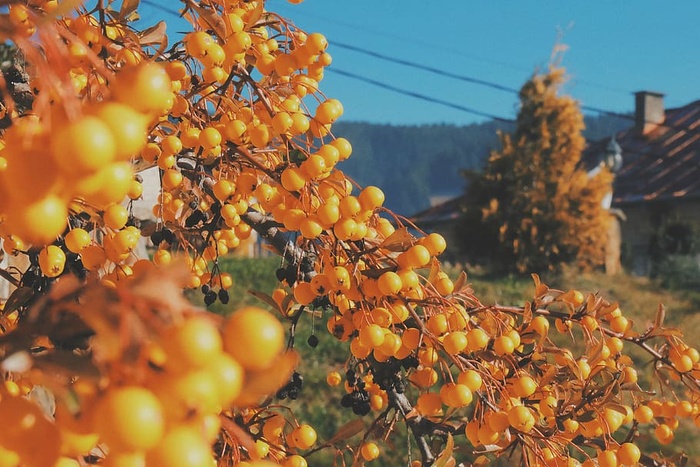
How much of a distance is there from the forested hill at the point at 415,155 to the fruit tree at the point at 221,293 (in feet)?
169

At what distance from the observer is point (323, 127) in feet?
5.35

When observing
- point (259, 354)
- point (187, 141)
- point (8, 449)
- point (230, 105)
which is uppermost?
point (230, 105)

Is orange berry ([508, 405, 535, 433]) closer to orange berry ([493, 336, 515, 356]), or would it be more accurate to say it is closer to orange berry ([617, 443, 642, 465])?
orange berry ([493, 336, 515, 356])

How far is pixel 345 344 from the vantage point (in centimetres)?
786

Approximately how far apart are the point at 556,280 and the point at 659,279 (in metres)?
2.06

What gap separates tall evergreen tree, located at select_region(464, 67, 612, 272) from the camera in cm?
1181

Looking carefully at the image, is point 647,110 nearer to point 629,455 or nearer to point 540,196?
point 540,196

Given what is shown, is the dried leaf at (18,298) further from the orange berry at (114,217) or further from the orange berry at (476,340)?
the orange berry at (476,340)

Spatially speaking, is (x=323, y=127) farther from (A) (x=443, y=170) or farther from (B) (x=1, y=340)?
(A) (x=443, y=170)

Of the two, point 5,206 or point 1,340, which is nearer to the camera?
point 5,206

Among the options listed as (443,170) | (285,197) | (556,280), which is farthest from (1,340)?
(443,170)

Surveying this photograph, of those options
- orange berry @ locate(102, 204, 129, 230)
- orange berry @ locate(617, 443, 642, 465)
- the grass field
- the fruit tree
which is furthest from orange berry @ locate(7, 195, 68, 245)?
the grass field

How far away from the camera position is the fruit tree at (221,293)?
0.51 meters

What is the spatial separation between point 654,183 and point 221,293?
15.5 m
